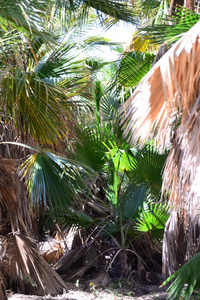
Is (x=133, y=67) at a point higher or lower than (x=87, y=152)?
higher

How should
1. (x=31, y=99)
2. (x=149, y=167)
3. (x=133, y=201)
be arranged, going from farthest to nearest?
(x=133, y=201)
(x=149, y=167)
(x=31, y=99)

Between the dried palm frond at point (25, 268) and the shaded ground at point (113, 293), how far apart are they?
13 centimetres

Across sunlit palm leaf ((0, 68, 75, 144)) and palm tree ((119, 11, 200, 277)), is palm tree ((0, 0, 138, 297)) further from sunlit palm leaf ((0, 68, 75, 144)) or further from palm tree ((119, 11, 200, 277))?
palm tree ((119, 11, 200, 277))

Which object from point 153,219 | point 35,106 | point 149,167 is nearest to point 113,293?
point 153,219

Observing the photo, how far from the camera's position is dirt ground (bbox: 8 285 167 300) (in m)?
5.45

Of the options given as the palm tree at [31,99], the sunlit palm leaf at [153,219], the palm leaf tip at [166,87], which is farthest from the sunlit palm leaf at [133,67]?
the palm leaf tip at [166,87]

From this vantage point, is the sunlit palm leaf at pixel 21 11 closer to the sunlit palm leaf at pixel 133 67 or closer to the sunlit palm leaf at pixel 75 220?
the sunlit palm leaf at pixel 133 67

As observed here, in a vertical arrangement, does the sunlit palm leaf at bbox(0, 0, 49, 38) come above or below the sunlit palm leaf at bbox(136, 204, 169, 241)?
above

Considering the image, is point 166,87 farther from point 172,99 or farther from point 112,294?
point 112,294

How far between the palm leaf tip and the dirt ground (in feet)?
12.8

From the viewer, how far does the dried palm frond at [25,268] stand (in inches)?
201

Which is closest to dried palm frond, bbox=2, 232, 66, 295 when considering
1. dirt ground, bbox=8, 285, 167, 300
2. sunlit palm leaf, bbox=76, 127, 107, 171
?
dirt ground, bbox=8, 285, 167, 300

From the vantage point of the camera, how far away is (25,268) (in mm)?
5098

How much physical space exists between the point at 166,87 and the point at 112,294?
4.66 m
